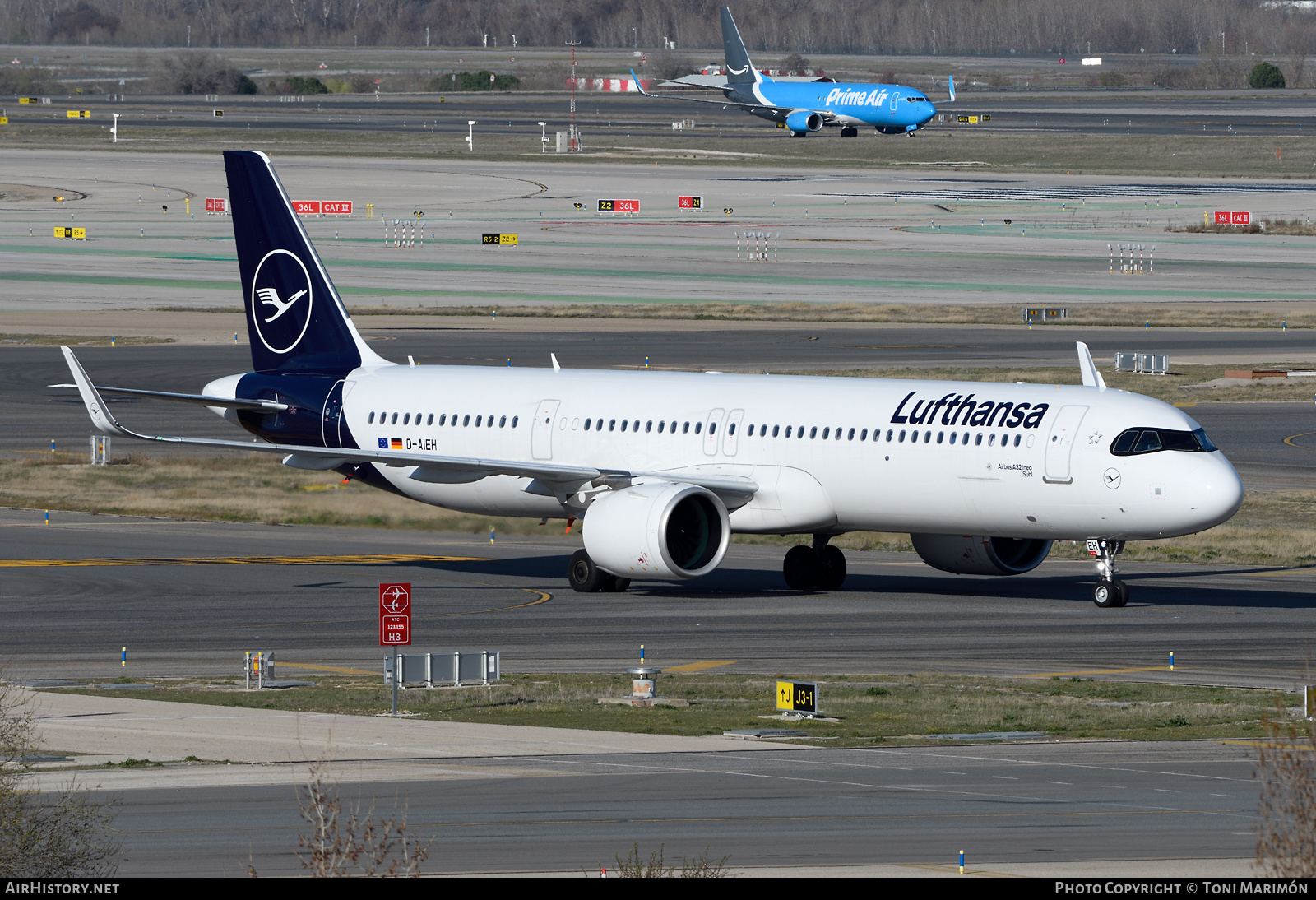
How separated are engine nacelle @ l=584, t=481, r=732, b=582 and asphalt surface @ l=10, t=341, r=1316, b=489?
79.3 feet

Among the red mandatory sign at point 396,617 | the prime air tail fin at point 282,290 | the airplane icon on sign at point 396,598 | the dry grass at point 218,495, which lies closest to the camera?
the airplane icon on sign at point 396,598

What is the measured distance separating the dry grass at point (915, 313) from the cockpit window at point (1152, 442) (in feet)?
192

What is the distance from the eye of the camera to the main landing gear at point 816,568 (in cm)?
4822

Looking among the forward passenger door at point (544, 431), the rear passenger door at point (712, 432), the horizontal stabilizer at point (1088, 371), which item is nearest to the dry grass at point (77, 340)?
the forward passenger door at point (544, 431)

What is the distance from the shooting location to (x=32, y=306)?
106188mm

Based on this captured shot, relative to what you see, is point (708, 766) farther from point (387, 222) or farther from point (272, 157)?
point (272, 157)

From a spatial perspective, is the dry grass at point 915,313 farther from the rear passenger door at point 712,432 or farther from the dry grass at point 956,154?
the dry grass at point 956,154

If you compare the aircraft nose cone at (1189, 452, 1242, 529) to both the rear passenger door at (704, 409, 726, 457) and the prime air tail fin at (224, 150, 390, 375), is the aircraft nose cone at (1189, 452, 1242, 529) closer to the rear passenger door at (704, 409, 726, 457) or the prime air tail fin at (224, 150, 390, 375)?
the rear passenger door at (704, 409, 726, 457)

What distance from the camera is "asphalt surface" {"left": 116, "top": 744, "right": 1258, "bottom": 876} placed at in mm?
22281

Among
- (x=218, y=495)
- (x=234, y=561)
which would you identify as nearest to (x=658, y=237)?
(x=218, y=495)

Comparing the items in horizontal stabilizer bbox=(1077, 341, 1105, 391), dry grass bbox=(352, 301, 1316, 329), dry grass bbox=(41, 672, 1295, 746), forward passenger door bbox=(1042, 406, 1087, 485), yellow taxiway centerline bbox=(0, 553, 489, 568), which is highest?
dry grass bbox=(352, 301, 1316, 329)

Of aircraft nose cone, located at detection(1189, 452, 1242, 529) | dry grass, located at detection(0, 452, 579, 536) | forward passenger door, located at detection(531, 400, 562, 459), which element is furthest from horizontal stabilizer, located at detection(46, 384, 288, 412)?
aircraft nose cone, located at detection(1189, 452, 1242, 529)

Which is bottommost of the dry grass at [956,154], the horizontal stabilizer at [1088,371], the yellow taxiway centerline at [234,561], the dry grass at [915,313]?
the yellow taxiway centerline at [234,561]

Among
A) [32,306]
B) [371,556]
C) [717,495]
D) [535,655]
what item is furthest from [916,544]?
[32,306]
